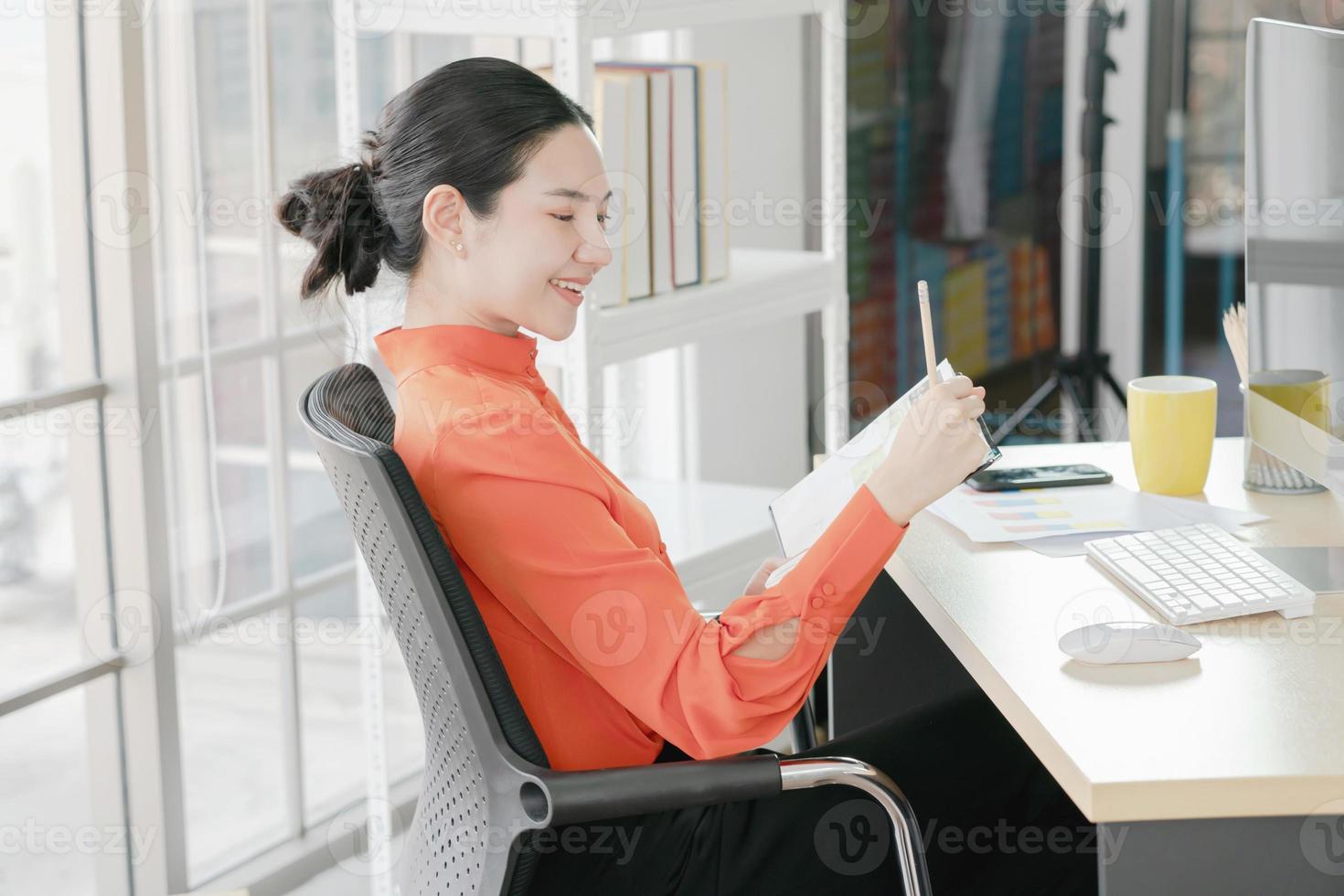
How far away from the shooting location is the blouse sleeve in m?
→ 1.19

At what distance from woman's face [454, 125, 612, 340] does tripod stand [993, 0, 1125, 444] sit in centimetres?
207

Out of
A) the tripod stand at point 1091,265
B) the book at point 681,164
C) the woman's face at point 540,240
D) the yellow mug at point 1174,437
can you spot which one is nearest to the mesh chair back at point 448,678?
the woman's face at point 540,240

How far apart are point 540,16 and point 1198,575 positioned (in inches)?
41.9

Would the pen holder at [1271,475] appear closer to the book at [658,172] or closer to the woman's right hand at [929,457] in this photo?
the woman's right hand at [929,457]

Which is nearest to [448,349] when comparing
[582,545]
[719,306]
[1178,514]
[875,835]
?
[582,545]

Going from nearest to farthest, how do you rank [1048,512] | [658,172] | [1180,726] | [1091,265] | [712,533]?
[1180,726]
[1048,512]
[658,172]
[712,533]
[1091,265]

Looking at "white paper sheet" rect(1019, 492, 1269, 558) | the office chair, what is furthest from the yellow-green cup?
the office chair

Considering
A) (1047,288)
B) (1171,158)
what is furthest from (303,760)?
(1171,158)

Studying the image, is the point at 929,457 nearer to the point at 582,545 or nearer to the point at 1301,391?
the point at 582,545

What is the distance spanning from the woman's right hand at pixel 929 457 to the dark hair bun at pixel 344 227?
1.73 ft

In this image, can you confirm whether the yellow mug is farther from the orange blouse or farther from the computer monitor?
the orange blouse

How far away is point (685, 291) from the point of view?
2.17 meters

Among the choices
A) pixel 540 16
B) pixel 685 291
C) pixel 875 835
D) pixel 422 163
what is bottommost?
pixel 875 835

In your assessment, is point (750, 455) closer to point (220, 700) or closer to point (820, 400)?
point (820, 400)
